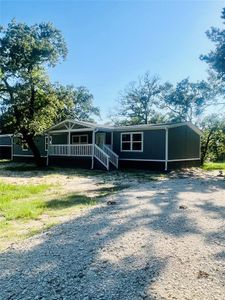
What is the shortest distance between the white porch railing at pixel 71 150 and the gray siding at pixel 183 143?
17.6ft

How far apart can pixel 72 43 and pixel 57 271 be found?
Answer: 2339cm

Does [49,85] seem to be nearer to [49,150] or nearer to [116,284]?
[49,150]

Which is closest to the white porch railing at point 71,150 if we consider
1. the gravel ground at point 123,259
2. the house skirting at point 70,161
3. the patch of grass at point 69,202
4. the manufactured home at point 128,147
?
the manufactured home at point 128,147

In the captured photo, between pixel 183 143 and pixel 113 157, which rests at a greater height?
pixel 183 143

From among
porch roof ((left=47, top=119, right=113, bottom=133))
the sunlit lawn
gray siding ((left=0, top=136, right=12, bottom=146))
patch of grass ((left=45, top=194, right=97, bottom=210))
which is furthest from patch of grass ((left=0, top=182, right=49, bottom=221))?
gray siding ((left=0, top=136, right=12, bottom=146))

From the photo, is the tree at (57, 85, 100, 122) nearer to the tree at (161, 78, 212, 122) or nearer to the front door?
the tree at (161, 78, 212, 122)

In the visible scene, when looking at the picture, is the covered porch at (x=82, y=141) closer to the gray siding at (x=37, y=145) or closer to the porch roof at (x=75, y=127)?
the porch roof at (x=75, y=127)

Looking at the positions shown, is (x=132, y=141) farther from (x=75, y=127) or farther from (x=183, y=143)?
(x=75, y=127)

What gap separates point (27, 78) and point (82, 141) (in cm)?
629

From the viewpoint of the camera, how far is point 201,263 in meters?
3.76

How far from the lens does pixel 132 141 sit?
21.1m

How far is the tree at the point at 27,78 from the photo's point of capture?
68.5ft

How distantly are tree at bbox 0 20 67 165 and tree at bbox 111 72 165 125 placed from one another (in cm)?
2301

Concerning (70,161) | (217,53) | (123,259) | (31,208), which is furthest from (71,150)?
(123,259)
